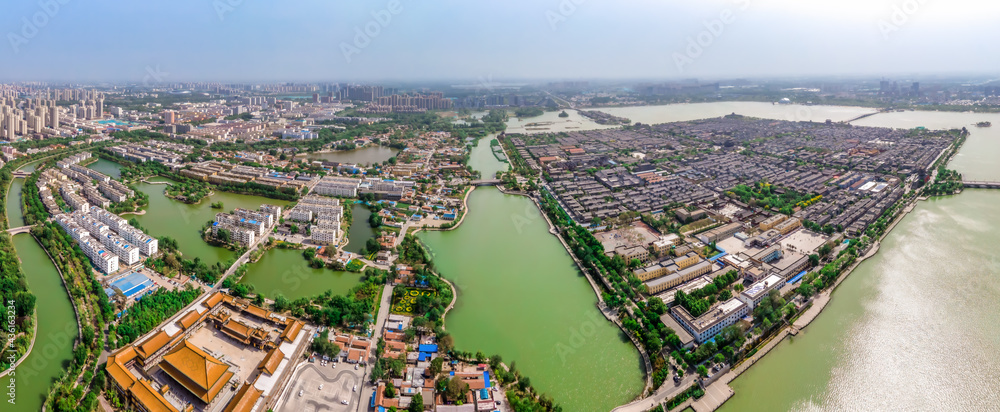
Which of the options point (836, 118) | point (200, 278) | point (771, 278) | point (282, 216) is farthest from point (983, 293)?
point (836, 118)

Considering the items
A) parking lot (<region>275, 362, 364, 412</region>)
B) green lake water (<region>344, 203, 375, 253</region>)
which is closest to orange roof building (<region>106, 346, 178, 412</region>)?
parking lot (<region>275, 362, 364, 412</region>)

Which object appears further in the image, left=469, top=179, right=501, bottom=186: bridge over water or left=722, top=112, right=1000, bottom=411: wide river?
left=469, top=179, right=501, bottom=186: bridge over water

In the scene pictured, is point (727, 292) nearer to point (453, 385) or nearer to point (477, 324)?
point (477, 324)

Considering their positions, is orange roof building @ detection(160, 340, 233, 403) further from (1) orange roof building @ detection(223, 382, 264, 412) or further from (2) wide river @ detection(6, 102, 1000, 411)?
(2) wide river @ detection(6, 102, 1000, 411)

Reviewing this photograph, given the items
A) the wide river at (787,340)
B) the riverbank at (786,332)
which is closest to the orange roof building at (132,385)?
the wide river at (787,340)

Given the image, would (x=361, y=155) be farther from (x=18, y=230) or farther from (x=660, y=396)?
(x=660, y=396)

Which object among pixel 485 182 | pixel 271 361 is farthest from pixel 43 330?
pixel 485 182

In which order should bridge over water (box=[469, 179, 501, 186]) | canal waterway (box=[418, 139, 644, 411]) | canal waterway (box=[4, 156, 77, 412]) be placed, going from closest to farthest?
canal waterway (box=[4, 156, 77, 412]) → canal waterway (box=[418, 139, 644, 411]) → bridge over water (box=[469, 179, 501, 186])
